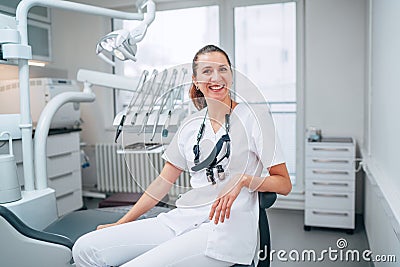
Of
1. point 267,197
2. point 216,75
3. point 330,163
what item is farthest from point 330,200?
point 216,75

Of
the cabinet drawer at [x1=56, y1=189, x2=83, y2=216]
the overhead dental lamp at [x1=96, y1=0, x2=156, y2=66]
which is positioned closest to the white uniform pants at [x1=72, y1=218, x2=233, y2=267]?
the overhead dental lamp at [x1=96, y1=0, x2=156, y2=66]

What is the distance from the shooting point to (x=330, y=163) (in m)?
2.84

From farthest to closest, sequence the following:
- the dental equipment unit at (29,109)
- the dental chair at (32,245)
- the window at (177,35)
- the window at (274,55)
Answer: the window at (177,35) → the window at (274,55) → the dental equipment unit at (29,109) → the dental chair at (32,245)

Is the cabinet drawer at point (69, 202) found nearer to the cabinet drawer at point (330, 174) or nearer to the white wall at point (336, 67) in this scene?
the cabinet drawer at point (330, 174)

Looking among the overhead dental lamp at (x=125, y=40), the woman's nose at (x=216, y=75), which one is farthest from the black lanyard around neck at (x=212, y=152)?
the overhead dental lamp at (x=125, y=40)

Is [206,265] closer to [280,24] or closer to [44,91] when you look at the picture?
[44,91]

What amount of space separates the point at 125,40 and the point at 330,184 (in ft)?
6.89

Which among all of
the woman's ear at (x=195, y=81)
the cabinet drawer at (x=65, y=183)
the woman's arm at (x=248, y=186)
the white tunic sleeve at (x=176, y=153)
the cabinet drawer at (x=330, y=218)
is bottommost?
the cabinet drawer at (x=330, y=218)

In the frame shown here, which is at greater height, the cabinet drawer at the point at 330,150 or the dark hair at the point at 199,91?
the dark hair at the point at 199,91

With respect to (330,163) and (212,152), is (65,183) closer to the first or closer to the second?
(330,163)

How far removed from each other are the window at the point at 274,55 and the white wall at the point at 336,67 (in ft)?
0.85

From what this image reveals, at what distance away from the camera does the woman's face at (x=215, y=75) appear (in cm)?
112

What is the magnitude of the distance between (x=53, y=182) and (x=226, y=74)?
8.06ft

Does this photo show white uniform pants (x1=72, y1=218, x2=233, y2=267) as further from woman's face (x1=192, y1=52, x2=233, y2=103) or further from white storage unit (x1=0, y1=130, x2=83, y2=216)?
white storage unit (x1=0, y1=130, x2=83, y2=216)
